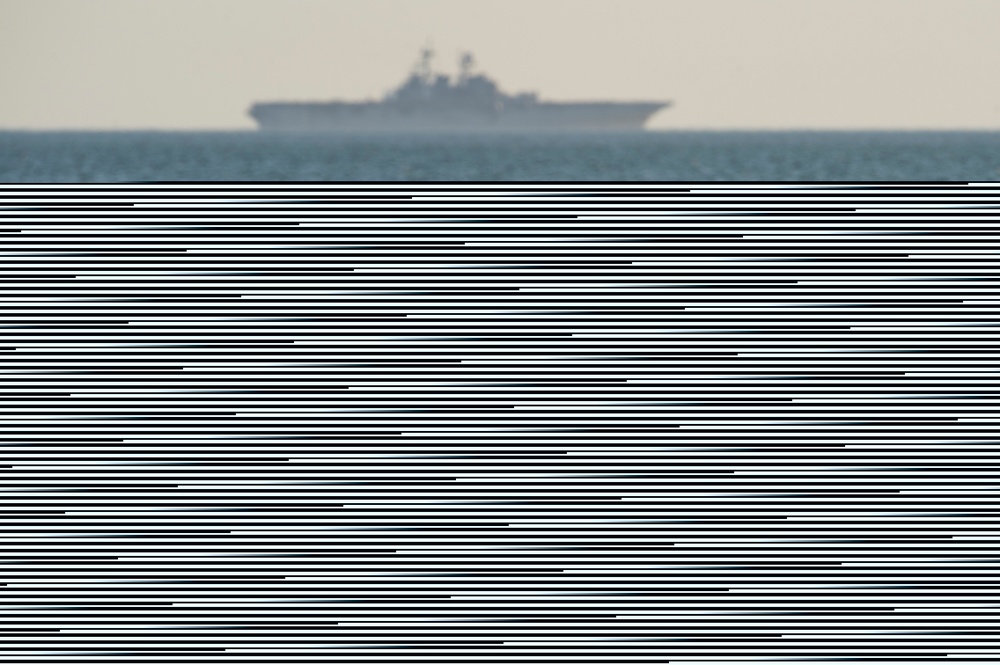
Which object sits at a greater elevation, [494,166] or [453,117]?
[494,166]

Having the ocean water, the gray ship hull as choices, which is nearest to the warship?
the gray ship hull

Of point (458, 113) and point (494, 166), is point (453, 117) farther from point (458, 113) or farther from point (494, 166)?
point (494, 166)

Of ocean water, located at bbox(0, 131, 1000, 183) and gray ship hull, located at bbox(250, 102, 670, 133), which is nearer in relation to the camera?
ocean water, located at bbox(0, 131, 1000, 183)

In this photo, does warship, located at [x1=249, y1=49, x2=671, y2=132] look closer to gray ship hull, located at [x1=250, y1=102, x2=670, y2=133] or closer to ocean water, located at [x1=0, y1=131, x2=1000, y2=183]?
gray ship hull, located at [x1=250, y1=102, x2=670, y2=133]

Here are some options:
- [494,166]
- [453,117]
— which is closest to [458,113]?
[453,117]

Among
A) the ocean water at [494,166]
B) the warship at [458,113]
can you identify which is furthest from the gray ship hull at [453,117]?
the ocean water at [494,166]

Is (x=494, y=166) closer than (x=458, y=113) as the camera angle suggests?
Yes

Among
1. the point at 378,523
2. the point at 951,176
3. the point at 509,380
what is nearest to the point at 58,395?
the point at 378,523
